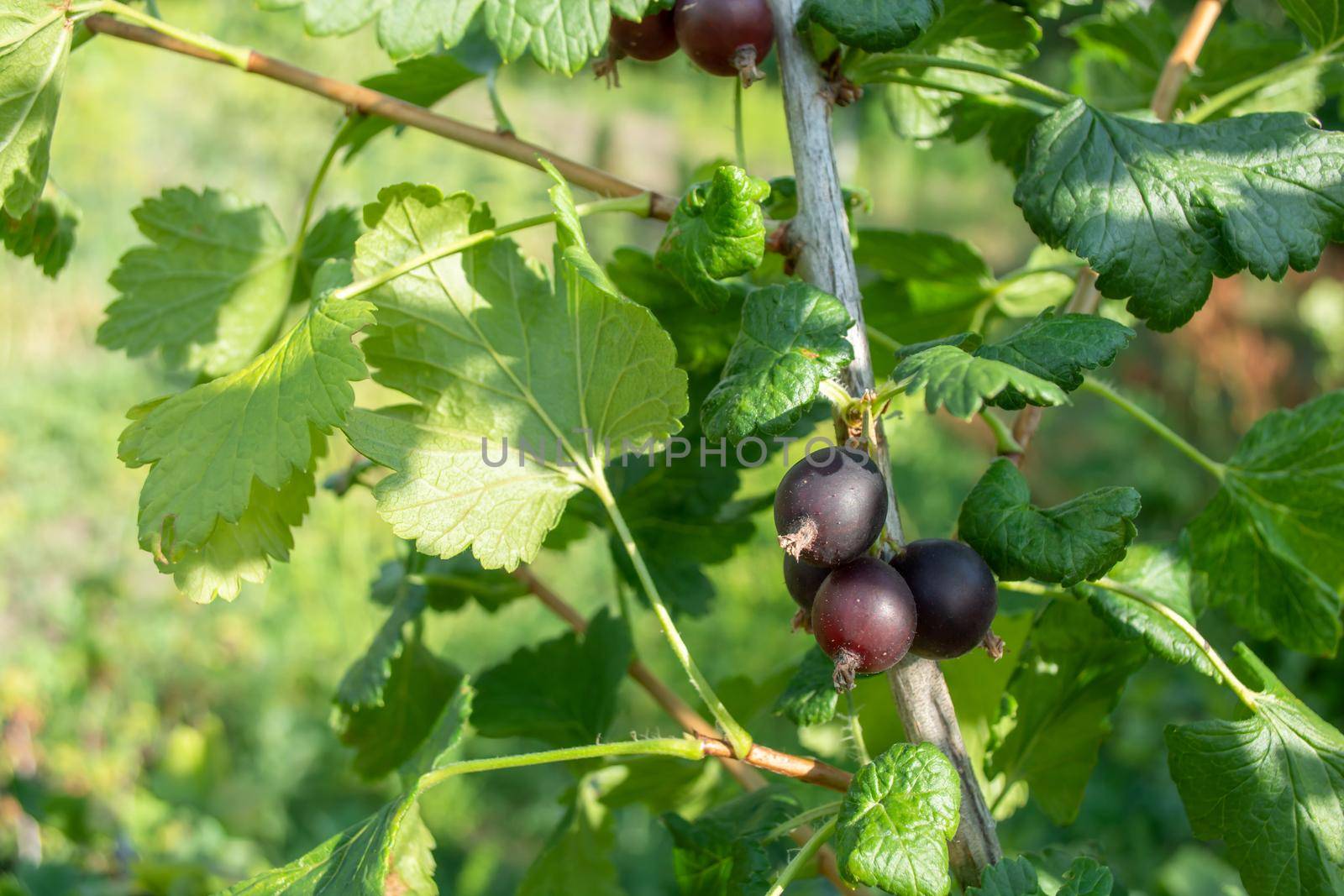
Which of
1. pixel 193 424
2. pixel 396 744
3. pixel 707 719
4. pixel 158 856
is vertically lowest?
pixel 158 856

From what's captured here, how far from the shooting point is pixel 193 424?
74 cm

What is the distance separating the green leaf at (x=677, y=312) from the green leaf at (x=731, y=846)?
0.38m

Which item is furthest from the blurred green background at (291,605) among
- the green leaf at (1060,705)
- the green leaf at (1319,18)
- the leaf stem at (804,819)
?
the green leaf at (1319,18)

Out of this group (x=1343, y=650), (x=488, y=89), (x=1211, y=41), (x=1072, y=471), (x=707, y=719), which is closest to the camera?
(x=488, y=89)

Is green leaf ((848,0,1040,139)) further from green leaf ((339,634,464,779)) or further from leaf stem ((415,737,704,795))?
green leaf ((339,634,464,779))

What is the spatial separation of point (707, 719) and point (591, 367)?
0.60 metres

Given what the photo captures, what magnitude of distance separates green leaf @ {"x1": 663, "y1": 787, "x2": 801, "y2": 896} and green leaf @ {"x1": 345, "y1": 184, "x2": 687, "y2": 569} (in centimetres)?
27

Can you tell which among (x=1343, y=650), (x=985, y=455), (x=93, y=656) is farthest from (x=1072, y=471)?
(x=93, y=656)

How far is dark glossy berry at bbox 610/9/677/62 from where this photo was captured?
2.78 ft

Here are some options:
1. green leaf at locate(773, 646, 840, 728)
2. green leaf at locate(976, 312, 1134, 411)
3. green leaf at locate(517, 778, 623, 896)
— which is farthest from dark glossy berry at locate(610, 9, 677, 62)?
green leaf at locate(517, 778, 623, 896)

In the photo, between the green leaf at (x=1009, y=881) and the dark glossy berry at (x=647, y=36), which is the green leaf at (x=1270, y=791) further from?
the dark glossy berry at (x=647, y=36)

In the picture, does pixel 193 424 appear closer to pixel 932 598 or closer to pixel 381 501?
pixel 381 501

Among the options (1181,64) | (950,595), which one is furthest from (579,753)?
(1181,64)

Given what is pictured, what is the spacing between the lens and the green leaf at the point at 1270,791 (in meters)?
0.74
